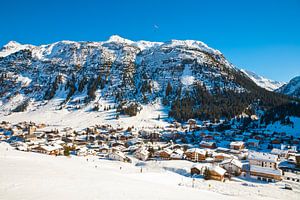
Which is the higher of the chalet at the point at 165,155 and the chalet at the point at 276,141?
the chalet at the point at 276,141

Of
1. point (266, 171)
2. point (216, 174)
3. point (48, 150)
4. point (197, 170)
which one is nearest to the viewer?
point (216, 174)

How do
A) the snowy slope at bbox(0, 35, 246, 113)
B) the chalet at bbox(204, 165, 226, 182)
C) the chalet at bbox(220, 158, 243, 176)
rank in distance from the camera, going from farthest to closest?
the snowy slope at bbox(0, 35, 246, 113), the chalet at bbox(220, 158, 243, 176), the chalet at bbox(204, 165, 226, 182)

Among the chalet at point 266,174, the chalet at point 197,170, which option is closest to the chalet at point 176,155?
the chalet at point 197,170

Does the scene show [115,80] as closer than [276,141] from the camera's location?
No

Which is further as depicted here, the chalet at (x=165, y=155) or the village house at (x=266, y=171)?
the chalet at (x=165, y=155)

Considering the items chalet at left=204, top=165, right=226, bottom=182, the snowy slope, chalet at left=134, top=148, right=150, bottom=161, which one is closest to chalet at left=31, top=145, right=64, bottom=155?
chalet at left=134, top=148, right=150, bottom=161

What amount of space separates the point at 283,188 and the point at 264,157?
560 inches

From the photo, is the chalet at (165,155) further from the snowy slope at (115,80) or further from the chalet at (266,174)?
the snowy slope at (115,80)

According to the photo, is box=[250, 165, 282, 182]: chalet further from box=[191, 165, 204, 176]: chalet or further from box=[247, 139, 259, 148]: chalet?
box=[247, 139, 259, 148]: chalet

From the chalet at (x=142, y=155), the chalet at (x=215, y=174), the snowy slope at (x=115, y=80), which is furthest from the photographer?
the snowy slope at (x=115, y=80)

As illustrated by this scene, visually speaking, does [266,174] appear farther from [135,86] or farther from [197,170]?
[135,86]

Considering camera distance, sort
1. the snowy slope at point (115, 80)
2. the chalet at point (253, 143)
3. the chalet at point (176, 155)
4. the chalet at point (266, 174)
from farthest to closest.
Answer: the snowy slope at point (115, 80) < the chalet at point (253, 143) < the chalet at point (176, 155) < the chalet at point (266, 174)

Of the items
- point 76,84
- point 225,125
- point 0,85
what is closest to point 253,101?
point 225,125

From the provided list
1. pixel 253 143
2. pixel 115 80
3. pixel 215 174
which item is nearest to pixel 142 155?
pixel 215 174
